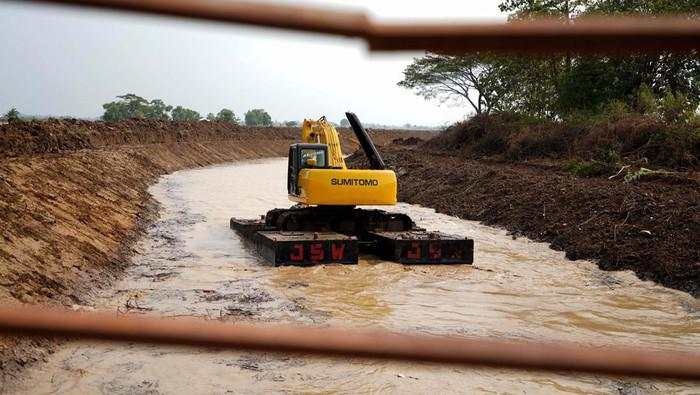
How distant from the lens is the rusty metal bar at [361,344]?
137cm

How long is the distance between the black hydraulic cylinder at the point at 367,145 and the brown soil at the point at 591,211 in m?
3.68

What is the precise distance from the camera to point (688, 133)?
15602mm

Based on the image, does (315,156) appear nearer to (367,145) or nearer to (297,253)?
(367,145)

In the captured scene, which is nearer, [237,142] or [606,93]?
[606,93]

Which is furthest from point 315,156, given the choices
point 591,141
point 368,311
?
point 591,141

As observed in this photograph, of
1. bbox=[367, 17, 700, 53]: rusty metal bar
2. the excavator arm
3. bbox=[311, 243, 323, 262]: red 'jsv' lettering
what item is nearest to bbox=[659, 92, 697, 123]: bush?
the excavator arm

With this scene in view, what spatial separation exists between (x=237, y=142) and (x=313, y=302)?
45094 millimetres

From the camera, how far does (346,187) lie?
10.4m

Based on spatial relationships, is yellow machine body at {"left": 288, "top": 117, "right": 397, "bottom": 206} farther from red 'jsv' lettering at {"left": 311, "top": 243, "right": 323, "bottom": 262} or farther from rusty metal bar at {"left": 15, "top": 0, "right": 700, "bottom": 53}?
rusty metal bar at {"left": 15, "top": 0, "right": 700, "bottom": 53}

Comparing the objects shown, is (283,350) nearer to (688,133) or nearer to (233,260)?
(233,260)

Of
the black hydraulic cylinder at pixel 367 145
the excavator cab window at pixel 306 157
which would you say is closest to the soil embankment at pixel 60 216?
the excavator cab window at pixel 306 157

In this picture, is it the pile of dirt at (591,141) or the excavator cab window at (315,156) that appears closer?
the excavator cab window at (315,156)

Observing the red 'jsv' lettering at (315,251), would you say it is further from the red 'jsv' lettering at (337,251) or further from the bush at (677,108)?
the bush at (677,108)

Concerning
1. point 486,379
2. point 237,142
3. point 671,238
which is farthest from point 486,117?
point 237,142
